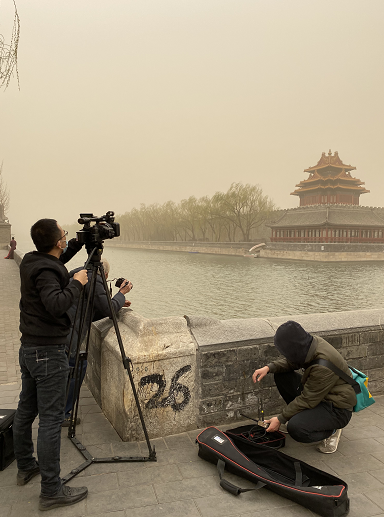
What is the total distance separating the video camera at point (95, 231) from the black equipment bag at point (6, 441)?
4.58ft

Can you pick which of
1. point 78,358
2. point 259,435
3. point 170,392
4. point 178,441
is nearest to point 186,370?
point 170,392

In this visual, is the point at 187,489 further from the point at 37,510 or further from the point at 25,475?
the point at 25,475

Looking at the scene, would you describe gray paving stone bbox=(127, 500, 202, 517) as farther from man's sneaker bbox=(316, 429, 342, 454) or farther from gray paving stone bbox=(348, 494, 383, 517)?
man's sneaker bbox=(316, 429, 342, 454)

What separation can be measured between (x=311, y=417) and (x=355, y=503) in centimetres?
61

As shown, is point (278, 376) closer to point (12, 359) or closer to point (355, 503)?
point (355, 503)

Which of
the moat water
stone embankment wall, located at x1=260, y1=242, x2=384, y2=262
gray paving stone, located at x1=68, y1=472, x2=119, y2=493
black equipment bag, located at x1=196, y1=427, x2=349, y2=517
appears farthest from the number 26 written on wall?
stone embankment wall, located at x1=260, y1=242, x2=384, y2=262

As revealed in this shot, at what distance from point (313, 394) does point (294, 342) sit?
0.41 metres

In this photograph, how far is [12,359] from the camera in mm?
6070

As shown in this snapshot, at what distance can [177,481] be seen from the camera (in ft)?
9.20

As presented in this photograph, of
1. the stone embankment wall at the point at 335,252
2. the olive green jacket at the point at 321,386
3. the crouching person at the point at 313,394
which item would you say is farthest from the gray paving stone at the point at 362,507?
the stone embankment wall at the point at 335,252

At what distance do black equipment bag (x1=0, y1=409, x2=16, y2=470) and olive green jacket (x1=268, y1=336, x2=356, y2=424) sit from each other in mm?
2016

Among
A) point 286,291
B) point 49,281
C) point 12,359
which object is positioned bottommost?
point 286,291

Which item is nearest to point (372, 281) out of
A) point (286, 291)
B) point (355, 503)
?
point (286, 291)

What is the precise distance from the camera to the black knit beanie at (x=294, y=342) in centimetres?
303
